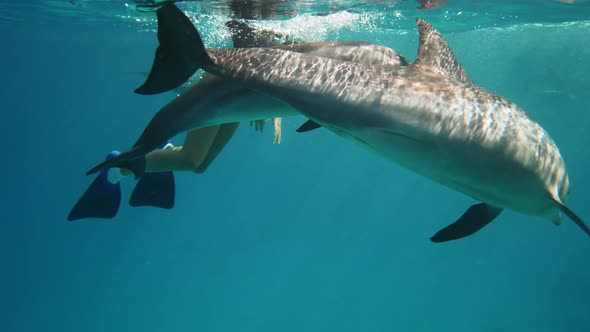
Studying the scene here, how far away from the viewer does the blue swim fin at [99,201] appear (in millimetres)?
6570

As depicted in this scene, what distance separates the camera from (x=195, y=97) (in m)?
3.72

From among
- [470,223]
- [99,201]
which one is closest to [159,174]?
[99,201]

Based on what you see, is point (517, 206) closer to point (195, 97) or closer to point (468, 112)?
point (468, 112)

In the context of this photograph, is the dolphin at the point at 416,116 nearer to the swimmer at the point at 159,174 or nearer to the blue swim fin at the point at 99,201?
the swimmer at the point at 159,174

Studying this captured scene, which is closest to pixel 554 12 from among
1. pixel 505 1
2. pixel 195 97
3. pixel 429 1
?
pixel 505 1

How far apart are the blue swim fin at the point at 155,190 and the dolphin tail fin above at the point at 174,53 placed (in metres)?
3.30

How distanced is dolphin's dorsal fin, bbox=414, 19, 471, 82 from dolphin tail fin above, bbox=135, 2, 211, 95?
207 cm

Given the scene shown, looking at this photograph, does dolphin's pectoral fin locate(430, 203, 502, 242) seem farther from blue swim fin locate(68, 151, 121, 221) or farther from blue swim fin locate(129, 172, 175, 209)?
blue swim fin locate(68, 151, 121, 221)

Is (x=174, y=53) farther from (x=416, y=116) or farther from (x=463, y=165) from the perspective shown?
(x=463, y=165)

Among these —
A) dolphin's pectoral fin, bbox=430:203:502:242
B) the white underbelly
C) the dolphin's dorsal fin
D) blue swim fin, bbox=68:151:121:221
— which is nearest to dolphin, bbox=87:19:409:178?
the dolphin's dorsal fin

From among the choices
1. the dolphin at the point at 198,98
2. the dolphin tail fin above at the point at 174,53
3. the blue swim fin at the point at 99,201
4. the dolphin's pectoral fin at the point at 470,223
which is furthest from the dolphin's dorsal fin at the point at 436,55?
the blue swim fin at the point at 99,201

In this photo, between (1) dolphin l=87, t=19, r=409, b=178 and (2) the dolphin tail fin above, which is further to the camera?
(1) dolphin l=87, t=19, r=409, b=178

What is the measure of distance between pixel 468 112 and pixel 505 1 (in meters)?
15.9

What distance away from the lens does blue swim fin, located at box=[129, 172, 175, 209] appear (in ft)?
21.1
